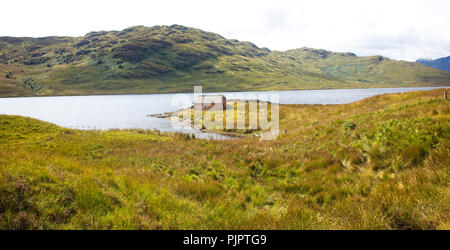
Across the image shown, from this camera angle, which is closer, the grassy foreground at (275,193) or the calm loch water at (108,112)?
the grassy foreground at (275,193)

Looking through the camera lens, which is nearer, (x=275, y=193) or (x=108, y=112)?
(x=275, y=193)

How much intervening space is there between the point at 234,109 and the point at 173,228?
4909cm

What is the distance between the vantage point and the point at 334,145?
12.5 metres

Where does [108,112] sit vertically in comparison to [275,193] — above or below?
above

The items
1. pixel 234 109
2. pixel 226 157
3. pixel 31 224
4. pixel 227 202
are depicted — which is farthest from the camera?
pixel 234 109

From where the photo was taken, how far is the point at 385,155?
848cm

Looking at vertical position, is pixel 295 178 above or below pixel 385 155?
below

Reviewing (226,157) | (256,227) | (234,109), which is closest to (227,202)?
(256,227)

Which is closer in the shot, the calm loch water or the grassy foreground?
the grassy foreground

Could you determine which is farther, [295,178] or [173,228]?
[295,178]
